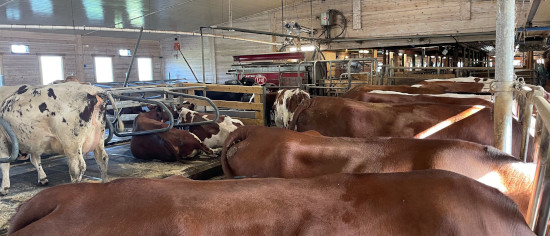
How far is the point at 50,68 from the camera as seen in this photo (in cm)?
1862

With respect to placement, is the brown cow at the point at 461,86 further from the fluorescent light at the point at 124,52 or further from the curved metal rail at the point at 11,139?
the fluorescent light at the point at 124,52

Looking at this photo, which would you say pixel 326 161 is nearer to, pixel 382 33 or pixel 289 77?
pixel 289 77

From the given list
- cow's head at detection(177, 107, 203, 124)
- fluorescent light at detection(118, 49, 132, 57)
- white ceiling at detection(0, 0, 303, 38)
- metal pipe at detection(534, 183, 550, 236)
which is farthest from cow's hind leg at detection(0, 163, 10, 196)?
fluorescent light at detection(118, 49, 132, 57)

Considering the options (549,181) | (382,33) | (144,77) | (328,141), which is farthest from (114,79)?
(549,181)

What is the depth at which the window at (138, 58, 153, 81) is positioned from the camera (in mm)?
23427

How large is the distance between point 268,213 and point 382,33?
15.8 m

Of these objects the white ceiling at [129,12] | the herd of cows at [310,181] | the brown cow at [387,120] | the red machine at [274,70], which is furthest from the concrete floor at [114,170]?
the white ceiling at [129,12]

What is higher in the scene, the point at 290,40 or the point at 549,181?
the point at 290,40

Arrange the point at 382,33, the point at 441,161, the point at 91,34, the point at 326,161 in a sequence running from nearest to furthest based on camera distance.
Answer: the point at 441,161 < the point at 326,161 < the point at 382,33 < the point at 91,34

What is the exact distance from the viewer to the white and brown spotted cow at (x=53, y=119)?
15.2ft

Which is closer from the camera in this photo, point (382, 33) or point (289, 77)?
point (289, 77)

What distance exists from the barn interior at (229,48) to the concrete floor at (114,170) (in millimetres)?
16

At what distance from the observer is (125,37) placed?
72.0ft

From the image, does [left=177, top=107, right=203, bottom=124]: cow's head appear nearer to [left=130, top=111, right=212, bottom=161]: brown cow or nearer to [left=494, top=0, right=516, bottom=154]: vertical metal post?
[left=130, top=111, right=212, bottom=161]: brown cow
